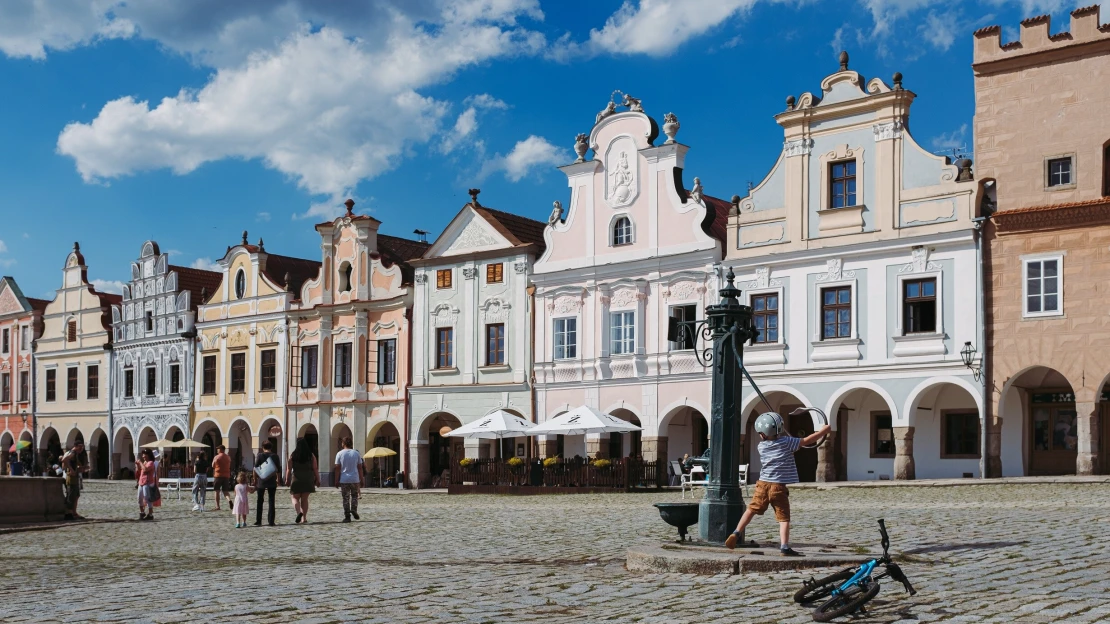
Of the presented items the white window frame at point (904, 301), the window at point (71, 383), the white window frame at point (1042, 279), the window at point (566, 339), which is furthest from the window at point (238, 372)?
the white window frame at point (1042, 279)

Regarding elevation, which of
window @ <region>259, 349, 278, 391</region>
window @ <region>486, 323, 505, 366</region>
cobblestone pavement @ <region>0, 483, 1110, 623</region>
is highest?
window @ <region>486, 323, 505, 366</region>

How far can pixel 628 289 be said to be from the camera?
38812 mm

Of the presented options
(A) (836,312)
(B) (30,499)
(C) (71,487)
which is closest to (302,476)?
(B) (30,499)

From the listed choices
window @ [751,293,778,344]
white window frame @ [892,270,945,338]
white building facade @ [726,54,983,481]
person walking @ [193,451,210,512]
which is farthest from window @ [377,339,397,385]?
white window frame @ [892,270,945,338]

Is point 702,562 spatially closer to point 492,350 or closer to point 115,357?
point 492,350

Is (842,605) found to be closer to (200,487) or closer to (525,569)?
(525,569)

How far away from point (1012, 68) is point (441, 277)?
19.7 meters

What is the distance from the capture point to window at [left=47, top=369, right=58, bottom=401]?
61219 mm

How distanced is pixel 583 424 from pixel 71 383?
34.9m

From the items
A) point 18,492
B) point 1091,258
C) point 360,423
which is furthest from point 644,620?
point 360,423

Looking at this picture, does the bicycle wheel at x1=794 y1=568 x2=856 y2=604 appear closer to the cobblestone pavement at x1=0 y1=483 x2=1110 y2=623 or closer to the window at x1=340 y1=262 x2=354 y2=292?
the cobblestone pavement at x1=0 y1=483 x2=1110 y2=623

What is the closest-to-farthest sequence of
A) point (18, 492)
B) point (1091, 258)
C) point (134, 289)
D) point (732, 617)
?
point (732, 617)
point (18, 492)
point (1091, 258)
point (134, 289)

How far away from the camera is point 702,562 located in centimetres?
1221

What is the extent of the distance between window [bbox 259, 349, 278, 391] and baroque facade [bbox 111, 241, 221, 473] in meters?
4.67
